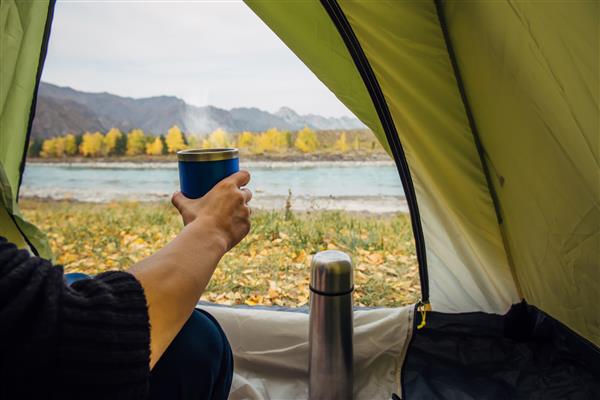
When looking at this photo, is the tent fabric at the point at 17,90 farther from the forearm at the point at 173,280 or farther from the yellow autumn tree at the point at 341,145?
the yellow autumn tree at the point at 341,145

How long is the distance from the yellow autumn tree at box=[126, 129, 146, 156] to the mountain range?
0.42 ft

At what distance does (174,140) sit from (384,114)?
2609mm

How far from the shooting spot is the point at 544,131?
2.81 ft

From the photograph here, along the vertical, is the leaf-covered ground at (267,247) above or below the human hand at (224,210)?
below

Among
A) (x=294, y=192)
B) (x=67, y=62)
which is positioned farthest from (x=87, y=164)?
(x=294, y=192)

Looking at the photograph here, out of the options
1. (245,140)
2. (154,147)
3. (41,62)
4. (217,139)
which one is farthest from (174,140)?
(41,62)

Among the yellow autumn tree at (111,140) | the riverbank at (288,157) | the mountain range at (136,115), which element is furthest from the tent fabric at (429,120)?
the yellow autumn tree at (111,140)

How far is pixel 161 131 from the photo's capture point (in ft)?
11.8

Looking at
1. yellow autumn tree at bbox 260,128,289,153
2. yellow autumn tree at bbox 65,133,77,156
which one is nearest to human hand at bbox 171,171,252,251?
yellow autumn tree at bbox 260,128,289,153

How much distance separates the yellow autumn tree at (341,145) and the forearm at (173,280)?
2.82 m

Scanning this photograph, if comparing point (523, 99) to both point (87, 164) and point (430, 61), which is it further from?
point (87, 164)

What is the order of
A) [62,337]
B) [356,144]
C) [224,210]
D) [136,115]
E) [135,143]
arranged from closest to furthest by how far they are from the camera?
1. [62,337]
2. [224,210]
3. [356,144]
4. [135,143]
5. [136,115]

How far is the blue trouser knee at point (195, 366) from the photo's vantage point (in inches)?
25.7

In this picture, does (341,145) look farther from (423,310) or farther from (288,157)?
(423,310)
